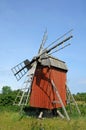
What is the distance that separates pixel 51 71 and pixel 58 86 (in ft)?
5.51

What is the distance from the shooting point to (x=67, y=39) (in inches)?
969

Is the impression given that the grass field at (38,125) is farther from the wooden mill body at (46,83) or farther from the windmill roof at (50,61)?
the windmill roof at (50,61)

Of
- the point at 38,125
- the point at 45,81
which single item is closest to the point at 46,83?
the point at 45,81

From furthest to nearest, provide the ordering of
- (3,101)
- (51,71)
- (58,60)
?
(3,101) < (58,60) < (51,71)

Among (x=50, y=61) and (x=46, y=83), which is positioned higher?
(x=50, y=61)

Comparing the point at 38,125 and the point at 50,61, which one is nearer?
the point at 38,125

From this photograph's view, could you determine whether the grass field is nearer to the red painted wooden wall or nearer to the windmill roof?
the red painted wooden wall

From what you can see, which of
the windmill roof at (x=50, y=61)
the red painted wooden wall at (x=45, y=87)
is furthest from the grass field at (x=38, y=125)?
the windmill roof at (x=50, y=61)

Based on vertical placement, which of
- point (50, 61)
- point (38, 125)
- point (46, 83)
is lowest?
point (38, 125)

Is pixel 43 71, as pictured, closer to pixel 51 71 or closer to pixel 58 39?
pixel 51 71

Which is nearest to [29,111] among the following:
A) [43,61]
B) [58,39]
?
[43,61]

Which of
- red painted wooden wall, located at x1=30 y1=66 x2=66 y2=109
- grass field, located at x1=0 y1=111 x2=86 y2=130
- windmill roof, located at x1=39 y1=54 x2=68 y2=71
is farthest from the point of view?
windmill roof, located at x1=39 y1=54 x2=68 y2=71

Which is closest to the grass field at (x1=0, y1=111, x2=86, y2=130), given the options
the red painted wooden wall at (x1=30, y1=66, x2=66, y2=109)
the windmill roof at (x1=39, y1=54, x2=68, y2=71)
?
the red painted wooden wall at (x1=30, y1=66, x2=66, y2=109)

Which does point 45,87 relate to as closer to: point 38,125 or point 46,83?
point 46,83
